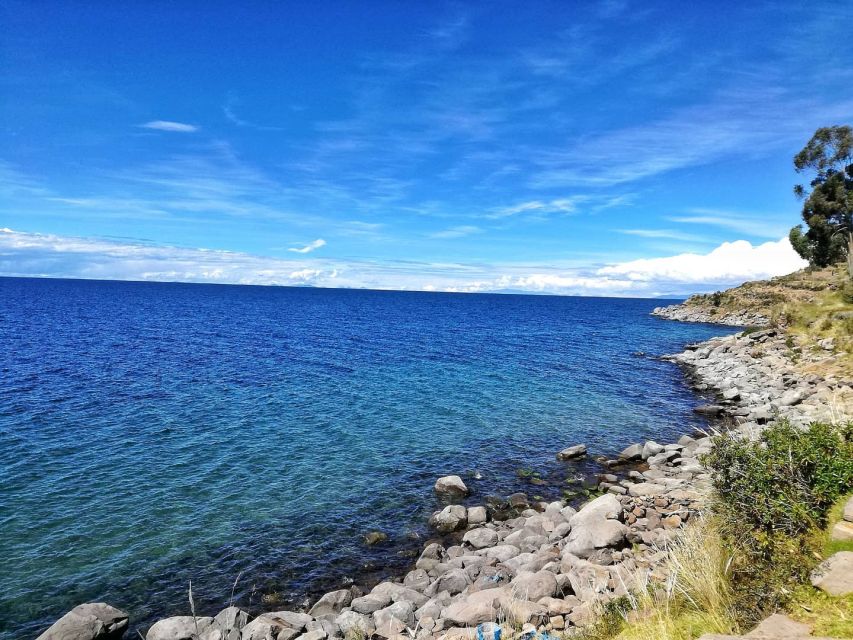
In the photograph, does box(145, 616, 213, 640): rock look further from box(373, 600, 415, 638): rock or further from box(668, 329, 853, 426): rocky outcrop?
box(668, 329, 853, 426): rocky outcrop

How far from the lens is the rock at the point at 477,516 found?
18.8 metres

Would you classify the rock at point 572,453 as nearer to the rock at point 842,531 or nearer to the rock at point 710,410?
the rock at point 710,410

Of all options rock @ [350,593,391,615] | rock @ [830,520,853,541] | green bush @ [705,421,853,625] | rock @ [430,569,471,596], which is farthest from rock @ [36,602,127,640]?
rock @ [830,520,853,541]

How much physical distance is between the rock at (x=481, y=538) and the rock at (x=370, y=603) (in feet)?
14.1

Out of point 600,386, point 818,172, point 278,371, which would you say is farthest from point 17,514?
point 818,172

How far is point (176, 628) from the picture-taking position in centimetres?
1207

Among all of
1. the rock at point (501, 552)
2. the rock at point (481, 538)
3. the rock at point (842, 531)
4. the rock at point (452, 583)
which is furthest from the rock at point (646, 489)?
the rock at point (842, 531)

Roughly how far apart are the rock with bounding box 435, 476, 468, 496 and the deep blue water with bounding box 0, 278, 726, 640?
0.53m

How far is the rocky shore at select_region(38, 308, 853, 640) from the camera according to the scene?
11367 millimetres

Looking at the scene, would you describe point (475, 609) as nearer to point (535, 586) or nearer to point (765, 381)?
point (535, 586)

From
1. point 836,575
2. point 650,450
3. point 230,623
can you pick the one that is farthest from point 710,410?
point 230,623

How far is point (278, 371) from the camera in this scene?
45.2m

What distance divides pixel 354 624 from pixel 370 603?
138 centimetres

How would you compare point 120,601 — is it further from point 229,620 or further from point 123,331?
point 123,331
